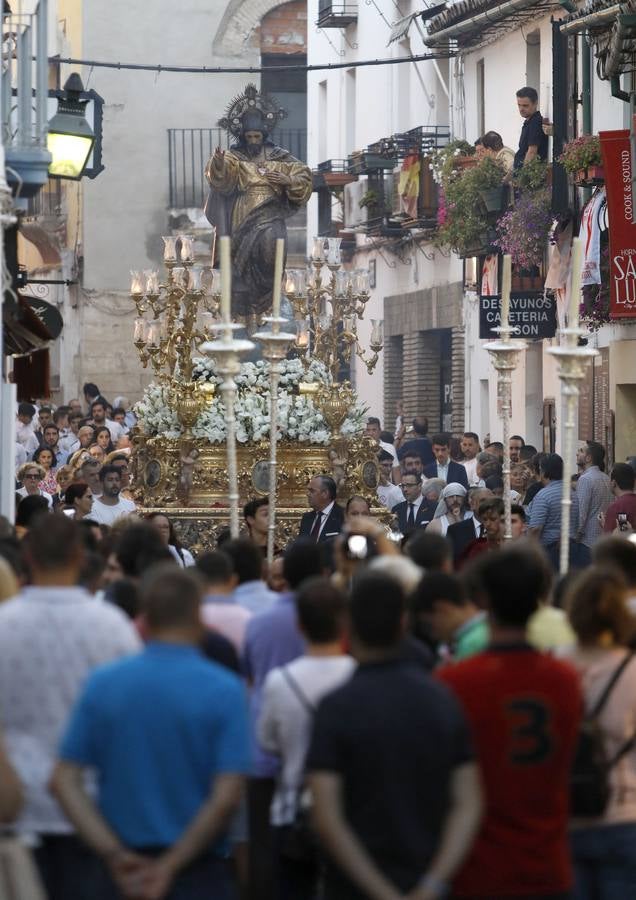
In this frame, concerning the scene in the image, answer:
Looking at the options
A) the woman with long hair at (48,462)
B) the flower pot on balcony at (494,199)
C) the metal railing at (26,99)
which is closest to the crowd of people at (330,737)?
the metal railing at (26,99)

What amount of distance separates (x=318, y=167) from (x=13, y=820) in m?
31.3

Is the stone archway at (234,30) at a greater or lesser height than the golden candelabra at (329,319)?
greater

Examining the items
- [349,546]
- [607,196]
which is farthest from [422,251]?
[349,546]

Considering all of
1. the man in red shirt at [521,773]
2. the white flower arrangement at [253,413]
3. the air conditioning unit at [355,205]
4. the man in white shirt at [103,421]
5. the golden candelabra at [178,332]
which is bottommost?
the man in red shirt at [521,773]

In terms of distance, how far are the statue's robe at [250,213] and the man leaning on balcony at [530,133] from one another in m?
9.13

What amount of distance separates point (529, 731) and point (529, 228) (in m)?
20.6

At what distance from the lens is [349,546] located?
28.6 feet

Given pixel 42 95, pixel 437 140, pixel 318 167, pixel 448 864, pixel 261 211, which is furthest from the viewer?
pixel 318 167

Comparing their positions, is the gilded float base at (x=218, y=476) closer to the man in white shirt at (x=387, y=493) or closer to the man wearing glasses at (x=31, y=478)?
the man in white shirt at (x=387, y=493)

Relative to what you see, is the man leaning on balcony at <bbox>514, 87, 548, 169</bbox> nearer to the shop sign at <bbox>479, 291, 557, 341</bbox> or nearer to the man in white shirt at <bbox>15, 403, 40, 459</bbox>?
the shop sign at <bbox>479, 291, 557, 341</bbox>

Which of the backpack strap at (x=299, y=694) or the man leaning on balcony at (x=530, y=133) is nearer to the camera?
the backpack strap at (x=299, y=694)

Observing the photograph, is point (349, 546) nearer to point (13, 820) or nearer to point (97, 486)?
point (13, 820)

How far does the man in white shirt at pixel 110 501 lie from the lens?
1482cm

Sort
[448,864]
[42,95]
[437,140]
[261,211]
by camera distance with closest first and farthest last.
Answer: [448,864]
[42,95]
[261,211]
[437,140]
